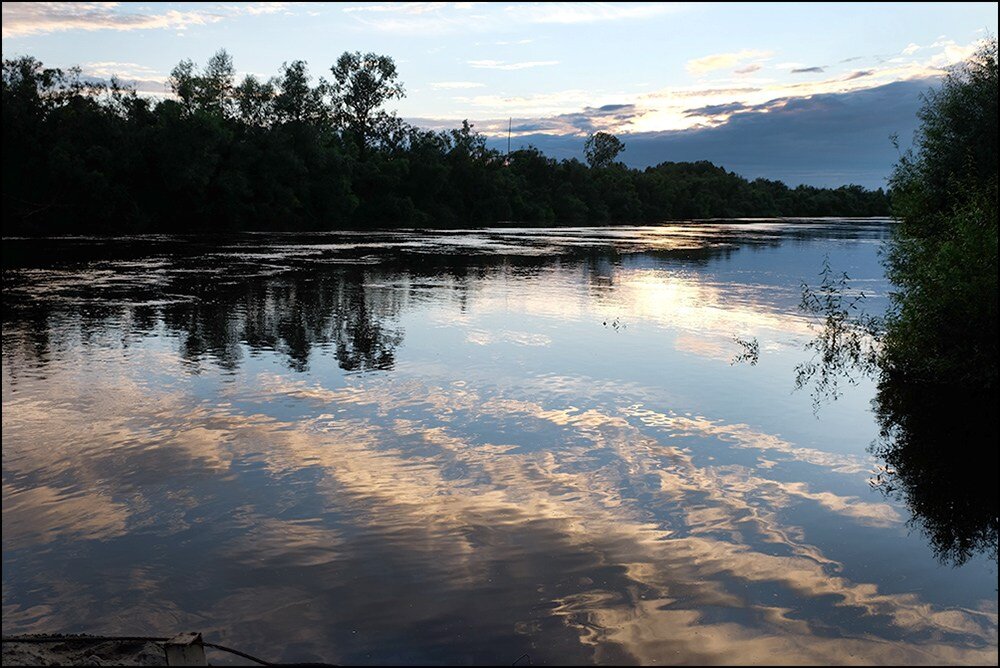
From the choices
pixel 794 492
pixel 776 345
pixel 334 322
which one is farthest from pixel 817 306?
pixel 794 492

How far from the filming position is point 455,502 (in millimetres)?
11656

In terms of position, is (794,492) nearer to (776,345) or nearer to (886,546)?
(886,546)

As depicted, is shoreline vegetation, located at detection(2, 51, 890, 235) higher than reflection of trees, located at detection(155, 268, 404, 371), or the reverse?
shoreline vegetation, located at detection(2, 51, 890, 235)

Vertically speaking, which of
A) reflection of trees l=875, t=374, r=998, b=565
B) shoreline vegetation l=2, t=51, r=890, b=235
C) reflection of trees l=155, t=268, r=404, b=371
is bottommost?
reflection of trees l=875, t=374, r=998, b=565

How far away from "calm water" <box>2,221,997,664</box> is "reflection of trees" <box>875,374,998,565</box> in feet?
1.54

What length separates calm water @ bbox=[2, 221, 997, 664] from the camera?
8.28 meters

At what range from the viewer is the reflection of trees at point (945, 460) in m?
11.6

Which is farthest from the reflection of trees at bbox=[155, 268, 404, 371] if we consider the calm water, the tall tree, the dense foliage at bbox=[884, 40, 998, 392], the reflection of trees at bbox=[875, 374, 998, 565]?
the tall tree

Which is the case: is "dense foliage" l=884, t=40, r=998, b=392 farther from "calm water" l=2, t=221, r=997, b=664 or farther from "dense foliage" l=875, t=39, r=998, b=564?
"calm water" l=2, t=221, r=997, b=664

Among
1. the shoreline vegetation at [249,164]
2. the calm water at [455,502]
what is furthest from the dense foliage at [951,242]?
the shoreline vegetation at [249,164]

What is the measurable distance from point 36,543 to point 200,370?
10.2 metres

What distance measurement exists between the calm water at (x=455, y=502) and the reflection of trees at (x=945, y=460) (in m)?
0.47

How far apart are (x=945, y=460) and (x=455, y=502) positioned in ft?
31.7

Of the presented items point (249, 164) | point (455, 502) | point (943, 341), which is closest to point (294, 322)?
point (455, 502)
